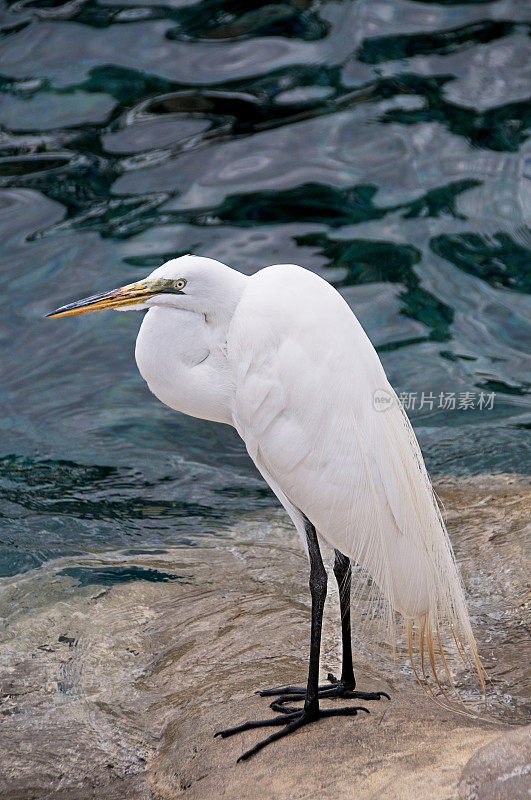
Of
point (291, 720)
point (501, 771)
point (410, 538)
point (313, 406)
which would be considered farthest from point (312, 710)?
point (313, 406)

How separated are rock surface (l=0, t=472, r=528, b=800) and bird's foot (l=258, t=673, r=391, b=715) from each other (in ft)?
0.19

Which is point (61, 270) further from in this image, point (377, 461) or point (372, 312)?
point (377, 461)

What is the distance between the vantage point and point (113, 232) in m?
6.93

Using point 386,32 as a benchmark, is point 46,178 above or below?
below

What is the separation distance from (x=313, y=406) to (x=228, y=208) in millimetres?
4769

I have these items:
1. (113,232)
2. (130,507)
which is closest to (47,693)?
(130,507)

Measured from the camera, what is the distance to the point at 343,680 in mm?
2982

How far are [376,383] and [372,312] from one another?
12.0 ft

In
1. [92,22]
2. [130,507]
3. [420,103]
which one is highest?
[92,22]

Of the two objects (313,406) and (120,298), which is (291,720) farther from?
(120,298)

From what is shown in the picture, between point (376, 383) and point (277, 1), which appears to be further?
point (277, 1)

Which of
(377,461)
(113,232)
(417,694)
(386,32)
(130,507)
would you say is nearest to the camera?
(377,461)

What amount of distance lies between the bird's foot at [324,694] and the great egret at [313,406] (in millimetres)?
73

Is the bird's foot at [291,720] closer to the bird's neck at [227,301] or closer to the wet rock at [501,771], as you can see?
the wet rock at [501,771]
